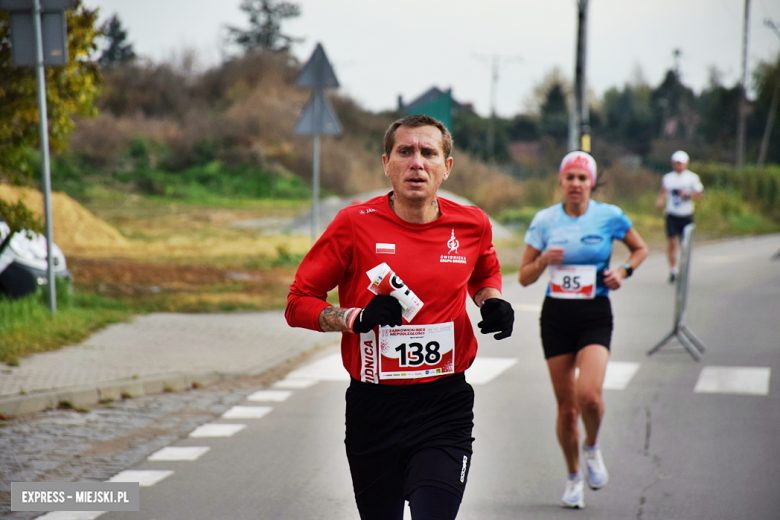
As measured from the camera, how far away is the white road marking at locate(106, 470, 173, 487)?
5594mm

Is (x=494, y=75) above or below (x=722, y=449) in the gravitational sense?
above

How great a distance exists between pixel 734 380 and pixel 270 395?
4.43m

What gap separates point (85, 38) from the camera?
11508mm

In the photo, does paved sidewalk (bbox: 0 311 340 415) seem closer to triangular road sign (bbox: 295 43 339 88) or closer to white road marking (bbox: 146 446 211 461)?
white road marking (bbox: 146 446 211 461)

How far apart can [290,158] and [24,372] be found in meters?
41.2

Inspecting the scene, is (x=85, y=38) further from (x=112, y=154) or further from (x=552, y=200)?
(x=112, y=154)


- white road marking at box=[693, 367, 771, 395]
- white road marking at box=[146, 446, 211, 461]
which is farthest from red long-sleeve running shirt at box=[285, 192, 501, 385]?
white road marking at box=[693, 367, 771, 395]

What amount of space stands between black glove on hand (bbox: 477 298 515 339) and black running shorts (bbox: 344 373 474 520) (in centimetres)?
31

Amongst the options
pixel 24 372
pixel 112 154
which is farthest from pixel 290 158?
pixel 24 372

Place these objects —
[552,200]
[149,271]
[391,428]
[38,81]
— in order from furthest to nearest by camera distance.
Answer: [552,200], [149,271], [38,81], [391,428]

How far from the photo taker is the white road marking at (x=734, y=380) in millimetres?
8414

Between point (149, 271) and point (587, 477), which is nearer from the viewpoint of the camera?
point (587, 477)

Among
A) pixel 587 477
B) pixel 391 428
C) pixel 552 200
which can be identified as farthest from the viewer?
pixel 552 200

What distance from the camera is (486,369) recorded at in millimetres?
9578
